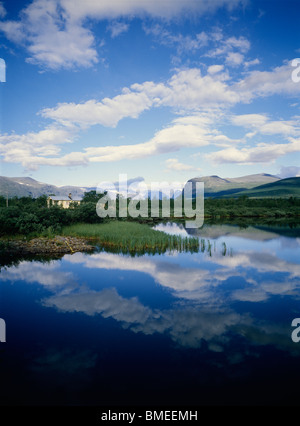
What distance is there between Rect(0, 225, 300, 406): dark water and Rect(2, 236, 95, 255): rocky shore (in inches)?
184

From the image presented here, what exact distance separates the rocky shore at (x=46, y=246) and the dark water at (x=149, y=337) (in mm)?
4679

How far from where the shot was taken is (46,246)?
68.9 feet

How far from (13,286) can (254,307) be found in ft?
37.4

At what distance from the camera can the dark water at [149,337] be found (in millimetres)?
5672

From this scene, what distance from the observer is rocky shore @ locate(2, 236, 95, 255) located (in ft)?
66.3

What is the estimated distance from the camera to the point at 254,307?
10273 millimetres
